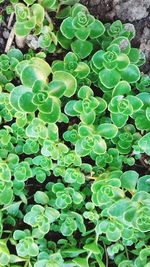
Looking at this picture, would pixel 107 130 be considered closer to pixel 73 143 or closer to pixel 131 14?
pixel 73 143

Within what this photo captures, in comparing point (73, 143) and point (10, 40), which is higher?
point (10, 40)

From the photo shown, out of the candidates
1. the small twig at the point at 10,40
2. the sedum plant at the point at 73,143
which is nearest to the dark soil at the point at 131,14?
the sedum plant at the point at 73,143

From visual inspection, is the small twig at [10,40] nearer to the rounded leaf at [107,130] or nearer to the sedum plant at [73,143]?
the sedum plant at [73,143]

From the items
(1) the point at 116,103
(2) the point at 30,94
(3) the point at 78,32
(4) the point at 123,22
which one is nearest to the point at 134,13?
(4) the point at 123,22

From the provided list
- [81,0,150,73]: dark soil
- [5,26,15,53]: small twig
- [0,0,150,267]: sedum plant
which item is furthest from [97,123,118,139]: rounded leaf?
[5,26,15,53]: small twig

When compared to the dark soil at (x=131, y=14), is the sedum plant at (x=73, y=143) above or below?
below

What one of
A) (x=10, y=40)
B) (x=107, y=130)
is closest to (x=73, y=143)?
(x=107, y=130)

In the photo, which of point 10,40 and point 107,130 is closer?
point 107,130

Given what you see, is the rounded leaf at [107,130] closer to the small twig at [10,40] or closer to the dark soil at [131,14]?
the dark soil at [131,14]

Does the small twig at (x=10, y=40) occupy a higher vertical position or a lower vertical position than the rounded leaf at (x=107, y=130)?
higher

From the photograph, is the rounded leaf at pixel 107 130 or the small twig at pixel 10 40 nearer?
the rounded leaf at pixel 107 130
